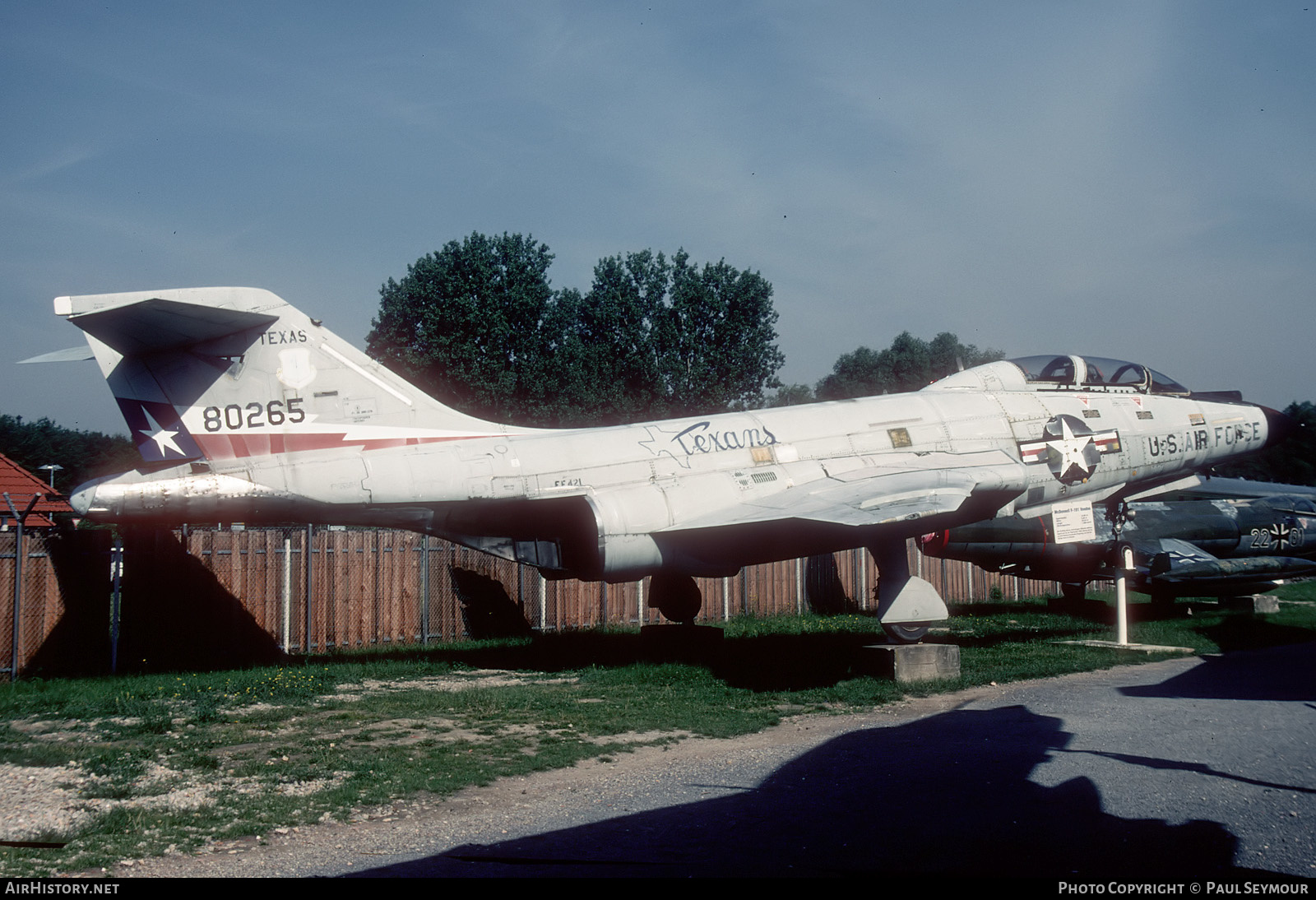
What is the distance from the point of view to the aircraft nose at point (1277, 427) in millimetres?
14891

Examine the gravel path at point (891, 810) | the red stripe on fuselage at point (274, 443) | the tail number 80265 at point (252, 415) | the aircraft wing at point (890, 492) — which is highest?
the tail number 80265 at point (252, 415)

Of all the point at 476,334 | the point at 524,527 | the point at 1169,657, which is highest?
the point at 476,334

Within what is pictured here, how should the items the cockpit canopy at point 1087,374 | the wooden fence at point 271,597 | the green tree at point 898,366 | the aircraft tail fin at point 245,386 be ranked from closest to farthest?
the aircraft tail fin at point 245,386 < the wooden fence at point 271,597 < the cockpit canopy at point 1087,374 < the green tree at point 898,366

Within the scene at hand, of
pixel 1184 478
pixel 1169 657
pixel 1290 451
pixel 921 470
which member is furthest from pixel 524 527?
pixel 1290 451

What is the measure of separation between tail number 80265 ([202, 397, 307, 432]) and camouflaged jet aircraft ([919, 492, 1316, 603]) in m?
12.2

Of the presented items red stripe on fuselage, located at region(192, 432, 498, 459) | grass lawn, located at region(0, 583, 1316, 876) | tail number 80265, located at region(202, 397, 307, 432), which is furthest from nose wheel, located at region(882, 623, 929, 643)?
tail number 80265, located at region(202, 397, 307, 432)

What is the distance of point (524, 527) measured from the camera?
11250mm

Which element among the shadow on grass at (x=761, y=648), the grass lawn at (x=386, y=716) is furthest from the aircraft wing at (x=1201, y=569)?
the grass lawn at (x=386, y=716)

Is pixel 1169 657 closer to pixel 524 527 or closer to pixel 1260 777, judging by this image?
pixel 1260 777

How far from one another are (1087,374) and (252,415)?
12.2 m

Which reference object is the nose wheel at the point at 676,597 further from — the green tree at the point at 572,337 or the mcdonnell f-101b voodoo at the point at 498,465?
the green tree at the point at 572,337

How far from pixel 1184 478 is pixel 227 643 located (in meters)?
16.0

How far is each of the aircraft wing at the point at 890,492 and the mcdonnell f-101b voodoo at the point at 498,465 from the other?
3 cm

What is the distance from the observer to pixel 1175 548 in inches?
703
